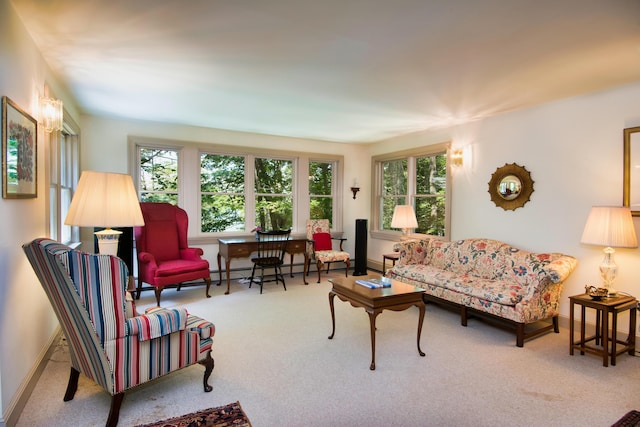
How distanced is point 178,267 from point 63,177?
1.74 meters

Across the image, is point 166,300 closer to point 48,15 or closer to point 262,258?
point 262,258

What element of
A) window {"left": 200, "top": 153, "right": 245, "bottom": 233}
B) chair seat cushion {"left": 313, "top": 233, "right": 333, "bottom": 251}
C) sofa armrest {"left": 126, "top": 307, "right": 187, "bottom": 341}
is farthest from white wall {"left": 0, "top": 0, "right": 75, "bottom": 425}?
chair seat cushion {"left": 313, "top": 233, "right": 333, "bottom": 251}

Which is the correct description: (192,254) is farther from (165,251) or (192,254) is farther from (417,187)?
(417,187)

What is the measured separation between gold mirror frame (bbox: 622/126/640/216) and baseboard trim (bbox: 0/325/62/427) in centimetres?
498

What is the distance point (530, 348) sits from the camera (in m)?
3.26

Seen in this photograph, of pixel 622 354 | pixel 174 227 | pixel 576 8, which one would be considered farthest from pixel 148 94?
pixel 622 354

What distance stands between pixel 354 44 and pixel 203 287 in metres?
4.22

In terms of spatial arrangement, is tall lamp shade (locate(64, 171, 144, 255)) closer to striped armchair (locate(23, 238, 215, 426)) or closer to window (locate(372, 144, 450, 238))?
striped armchair (locate(23, 238, 215, 426))

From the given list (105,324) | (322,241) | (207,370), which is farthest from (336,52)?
(322,241)

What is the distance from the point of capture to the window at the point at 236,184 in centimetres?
542

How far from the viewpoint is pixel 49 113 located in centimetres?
282

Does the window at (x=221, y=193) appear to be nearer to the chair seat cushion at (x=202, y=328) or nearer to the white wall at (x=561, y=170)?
the chair seat cushion at (x=202, y=328)

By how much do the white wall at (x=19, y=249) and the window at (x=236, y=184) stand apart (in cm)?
245

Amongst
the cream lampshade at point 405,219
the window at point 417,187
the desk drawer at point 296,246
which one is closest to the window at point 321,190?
the window at point 417,187
